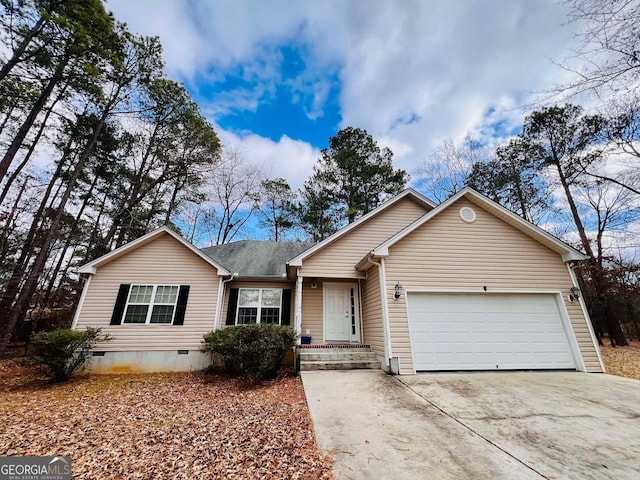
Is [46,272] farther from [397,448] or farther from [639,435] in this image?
[639,435]

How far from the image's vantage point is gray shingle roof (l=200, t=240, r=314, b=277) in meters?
10.1

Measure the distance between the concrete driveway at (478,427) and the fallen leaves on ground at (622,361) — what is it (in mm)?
2460

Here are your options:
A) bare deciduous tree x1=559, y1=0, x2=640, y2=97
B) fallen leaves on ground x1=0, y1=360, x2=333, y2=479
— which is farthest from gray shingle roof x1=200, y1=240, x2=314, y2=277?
bare deciduous tree x1=559, y1=0, x2=640, y2=97

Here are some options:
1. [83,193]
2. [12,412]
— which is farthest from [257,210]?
[12,412]

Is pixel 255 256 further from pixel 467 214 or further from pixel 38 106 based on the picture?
pixel 38 106

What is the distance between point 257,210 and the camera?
2039 cm

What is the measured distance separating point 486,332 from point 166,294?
32.7ft

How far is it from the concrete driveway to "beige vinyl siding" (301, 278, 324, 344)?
3.10m

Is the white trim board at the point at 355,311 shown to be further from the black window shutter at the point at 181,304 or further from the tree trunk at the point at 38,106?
the tree trunk at the point at 38,106

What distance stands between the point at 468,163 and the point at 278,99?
1163 cm

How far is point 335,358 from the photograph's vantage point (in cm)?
751

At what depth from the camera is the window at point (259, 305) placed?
31.0 feet

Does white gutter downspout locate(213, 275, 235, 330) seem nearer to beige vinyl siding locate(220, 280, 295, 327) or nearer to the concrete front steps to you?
beige vinyl siding locate(220, 280, 295, 327)

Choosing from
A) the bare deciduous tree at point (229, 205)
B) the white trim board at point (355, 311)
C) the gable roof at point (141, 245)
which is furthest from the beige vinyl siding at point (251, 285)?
the bare deciduous tree at point (229, 205)
